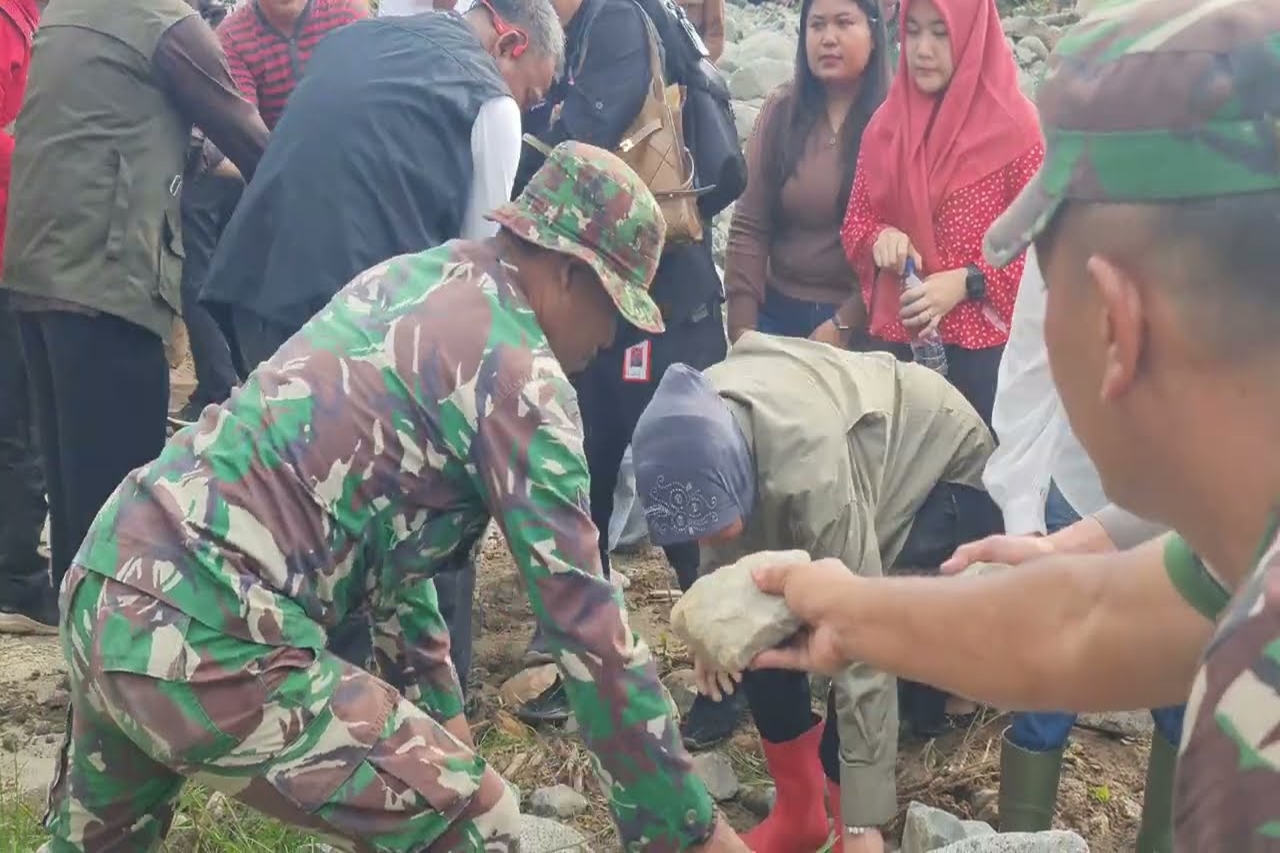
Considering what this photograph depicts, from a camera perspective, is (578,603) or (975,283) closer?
(578,603)

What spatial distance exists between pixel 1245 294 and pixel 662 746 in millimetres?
1409

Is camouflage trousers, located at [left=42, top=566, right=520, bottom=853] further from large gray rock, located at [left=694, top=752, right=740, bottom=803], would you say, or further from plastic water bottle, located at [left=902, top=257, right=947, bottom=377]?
plastic water bottle, located at [left=902, top=257, right=947, bottom=377]

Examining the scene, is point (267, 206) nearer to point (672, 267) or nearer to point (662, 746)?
point (672, 267)

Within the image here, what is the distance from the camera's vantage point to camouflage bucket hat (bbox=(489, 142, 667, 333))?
2299 millimetres

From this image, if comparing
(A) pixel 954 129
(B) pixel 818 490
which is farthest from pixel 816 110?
(B) pixel 818 490

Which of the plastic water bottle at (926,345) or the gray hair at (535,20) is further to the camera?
the plastic water bottle at (926,345)

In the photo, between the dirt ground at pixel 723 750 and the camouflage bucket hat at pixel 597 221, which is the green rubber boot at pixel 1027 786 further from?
the camouflage bucket hat at pixel 597 221

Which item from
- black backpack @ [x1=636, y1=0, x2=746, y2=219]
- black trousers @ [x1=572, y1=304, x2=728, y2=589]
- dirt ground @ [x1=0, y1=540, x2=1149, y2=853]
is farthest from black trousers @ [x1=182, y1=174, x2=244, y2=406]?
black backpack @ [x1=636, y1=0, x2=746, y2=219]

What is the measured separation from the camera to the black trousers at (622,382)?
4.05m

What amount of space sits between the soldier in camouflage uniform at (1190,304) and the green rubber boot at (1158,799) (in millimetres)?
1978

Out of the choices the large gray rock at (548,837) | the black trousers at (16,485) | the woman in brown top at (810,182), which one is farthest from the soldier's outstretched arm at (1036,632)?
the black trousers at (16,485)

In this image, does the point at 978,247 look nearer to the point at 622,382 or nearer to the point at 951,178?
the point at 951,178

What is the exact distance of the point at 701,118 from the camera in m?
4.13

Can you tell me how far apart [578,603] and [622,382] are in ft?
6.50
